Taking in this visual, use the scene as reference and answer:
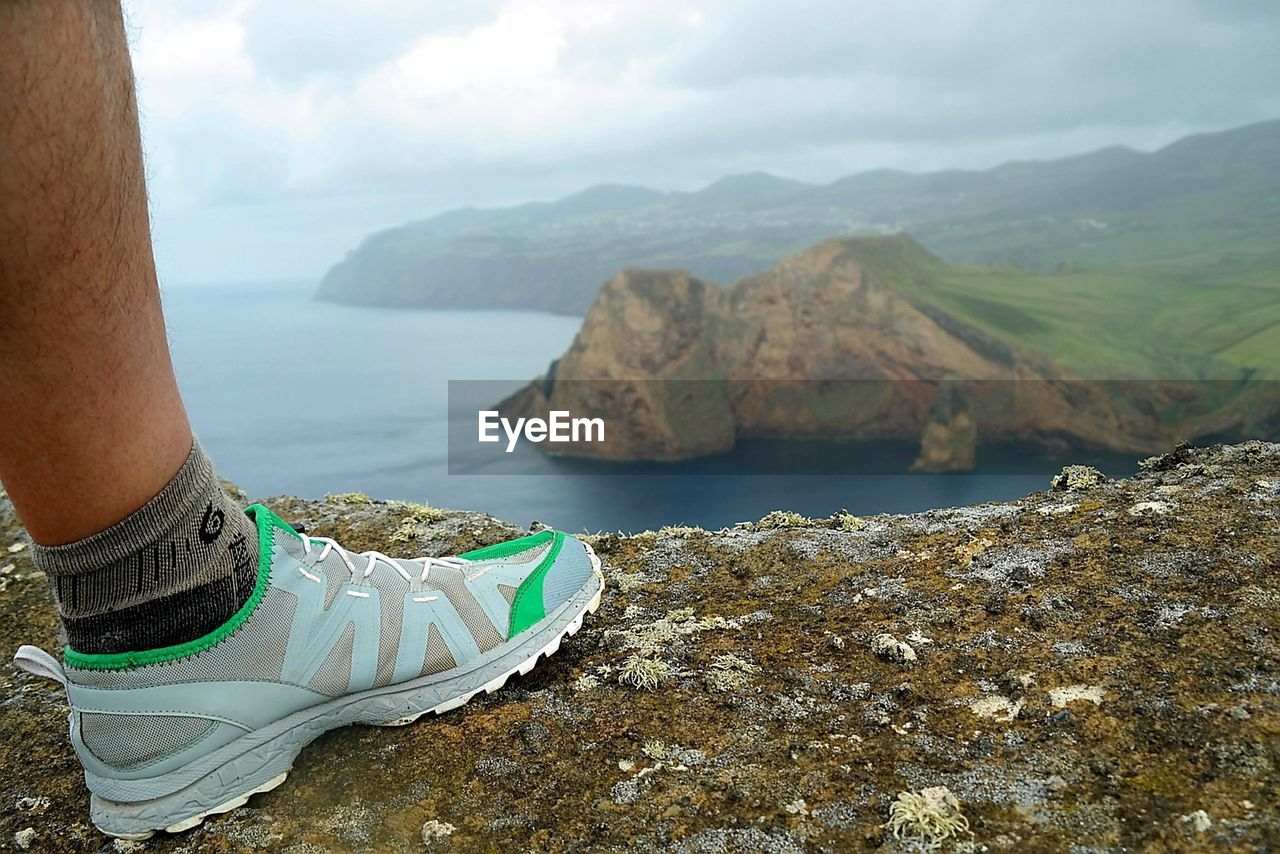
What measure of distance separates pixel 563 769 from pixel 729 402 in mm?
42824

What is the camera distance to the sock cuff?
75.7 inches

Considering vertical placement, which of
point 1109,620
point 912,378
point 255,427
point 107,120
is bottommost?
point 255,427

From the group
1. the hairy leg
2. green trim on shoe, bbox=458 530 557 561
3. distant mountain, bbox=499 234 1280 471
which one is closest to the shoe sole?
green trim on shoe, bbox=458 530 557 561

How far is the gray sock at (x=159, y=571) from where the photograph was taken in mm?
1950

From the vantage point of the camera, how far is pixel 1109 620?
7.97ft

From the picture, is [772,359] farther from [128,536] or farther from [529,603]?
[128,536]

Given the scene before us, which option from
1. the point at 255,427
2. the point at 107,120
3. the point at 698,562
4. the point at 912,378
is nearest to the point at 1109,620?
the point at 698,562

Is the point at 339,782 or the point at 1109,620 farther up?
the point at 1109,620

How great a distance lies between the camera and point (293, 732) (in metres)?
2.34

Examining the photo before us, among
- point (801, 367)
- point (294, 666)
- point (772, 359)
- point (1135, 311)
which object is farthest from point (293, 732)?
point (1135, 311)

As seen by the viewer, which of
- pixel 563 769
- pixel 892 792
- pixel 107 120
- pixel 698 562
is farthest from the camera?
pixel 698 562

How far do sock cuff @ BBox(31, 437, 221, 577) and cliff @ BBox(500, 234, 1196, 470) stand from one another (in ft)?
132

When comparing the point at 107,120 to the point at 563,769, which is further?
the point at 563,769

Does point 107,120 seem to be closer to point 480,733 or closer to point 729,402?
point 480,733
